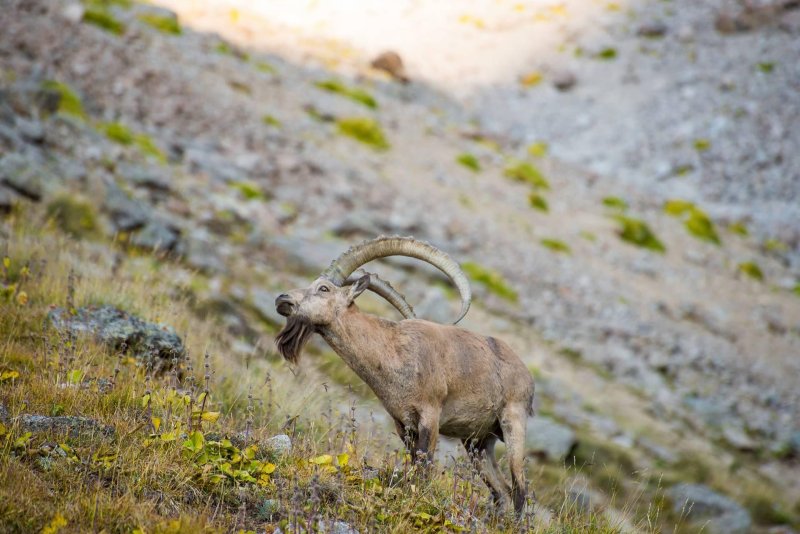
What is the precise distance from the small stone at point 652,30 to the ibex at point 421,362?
45013 millimetres

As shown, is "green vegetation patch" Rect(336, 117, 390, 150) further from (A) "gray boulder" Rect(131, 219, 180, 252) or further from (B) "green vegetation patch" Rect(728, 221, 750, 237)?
(B) "green vegetation patch" Rect(728, 221, 750, 237)

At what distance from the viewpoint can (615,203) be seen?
31.2 meters

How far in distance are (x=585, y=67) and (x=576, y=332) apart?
2941 cm

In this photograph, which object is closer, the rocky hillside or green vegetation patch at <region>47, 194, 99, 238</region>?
the rocky hillside

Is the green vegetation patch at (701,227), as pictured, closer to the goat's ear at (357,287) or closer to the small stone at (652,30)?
the small stone at (652,30)

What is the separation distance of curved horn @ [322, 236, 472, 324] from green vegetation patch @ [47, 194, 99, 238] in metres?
8.21

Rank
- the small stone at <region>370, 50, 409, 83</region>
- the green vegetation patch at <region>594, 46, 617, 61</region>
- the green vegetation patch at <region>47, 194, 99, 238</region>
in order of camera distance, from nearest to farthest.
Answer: the green vegetation patch at <region>47, 194, 99, 238</region>, the small stone at <region>370, 50, 409, 83</region>, the green vegetation patch at <region>594, 46, 617, 61</region>

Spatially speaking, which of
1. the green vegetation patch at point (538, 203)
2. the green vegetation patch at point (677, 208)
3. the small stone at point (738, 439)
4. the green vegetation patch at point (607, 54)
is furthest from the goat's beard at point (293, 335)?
the green vegetation patch at point (607, 54)

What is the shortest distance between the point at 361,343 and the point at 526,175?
2503 cm

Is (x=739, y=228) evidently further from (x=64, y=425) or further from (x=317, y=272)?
(x=64, y=425)

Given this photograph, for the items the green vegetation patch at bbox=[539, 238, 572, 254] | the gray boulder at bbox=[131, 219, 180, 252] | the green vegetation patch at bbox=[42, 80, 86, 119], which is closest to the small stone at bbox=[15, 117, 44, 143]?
the green vegetation patch at bbox=[42, 80, 86, 119]

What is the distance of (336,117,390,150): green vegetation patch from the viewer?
27.4 m

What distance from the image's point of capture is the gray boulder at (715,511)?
44.0 feet

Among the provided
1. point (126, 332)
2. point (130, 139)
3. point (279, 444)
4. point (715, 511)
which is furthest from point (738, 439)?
point (130, 139)
